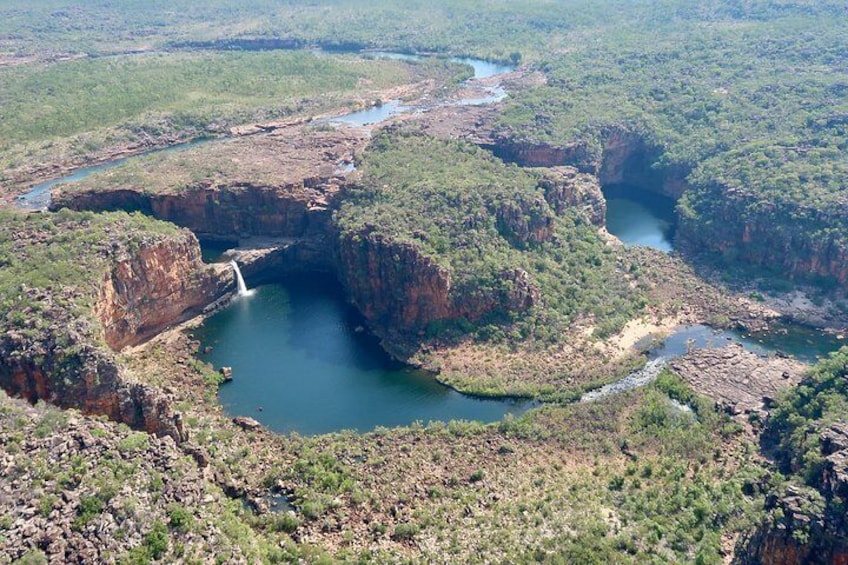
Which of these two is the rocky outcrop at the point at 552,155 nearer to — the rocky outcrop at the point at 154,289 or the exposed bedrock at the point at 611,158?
the exposed bedrock at the point at 611,158

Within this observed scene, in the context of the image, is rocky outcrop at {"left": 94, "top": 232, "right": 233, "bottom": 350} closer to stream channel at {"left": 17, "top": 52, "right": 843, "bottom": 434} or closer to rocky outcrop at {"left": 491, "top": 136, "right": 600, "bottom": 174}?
stream channel at {"left": 17, "top": 52, "right": 843, "bottom": 434}

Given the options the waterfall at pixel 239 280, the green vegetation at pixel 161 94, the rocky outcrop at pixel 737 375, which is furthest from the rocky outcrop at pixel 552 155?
the waterfall at pixel 239 280

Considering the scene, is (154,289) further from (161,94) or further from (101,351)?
(161,94)

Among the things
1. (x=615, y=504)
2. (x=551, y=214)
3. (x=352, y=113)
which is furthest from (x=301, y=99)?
(x=615, y=504)

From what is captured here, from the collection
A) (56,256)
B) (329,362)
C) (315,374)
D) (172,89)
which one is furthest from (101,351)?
(172,89)

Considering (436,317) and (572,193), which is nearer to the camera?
(436,317)
